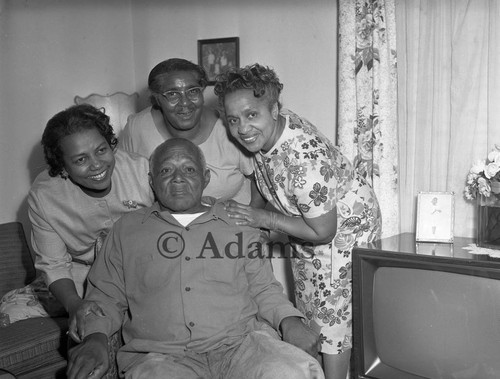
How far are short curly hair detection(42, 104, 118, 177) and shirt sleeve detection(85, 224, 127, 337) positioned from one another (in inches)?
14.1

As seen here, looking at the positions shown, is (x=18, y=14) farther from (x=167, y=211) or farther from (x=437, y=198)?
(x=437, y=198)

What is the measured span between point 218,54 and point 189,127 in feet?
4.42

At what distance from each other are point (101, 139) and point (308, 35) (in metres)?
1.49

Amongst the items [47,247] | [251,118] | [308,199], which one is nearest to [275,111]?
[251,118]

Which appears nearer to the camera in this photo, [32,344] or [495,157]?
[495,157]

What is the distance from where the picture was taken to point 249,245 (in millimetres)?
2150

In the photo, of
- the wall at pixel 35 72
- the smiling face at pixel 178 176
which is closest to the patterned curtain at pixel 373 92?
the smiling face at pixel 178 176

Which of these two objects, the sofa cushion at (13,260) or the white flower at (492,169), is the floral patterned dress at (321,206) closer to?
the white flower at (492,169)

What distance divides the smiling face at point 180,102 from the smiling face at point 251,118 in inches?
10.7

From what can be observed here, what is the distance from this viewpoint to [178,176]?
6.88 ft

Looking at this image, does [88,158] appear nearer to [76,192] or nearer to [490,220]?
[76,192]

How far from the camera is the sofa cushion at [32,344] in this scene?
241 centimetres

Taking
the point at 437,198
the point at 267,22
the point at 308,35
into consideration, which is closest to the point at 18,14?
the point at 267,22

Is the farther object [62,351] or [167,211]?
[62,351]
